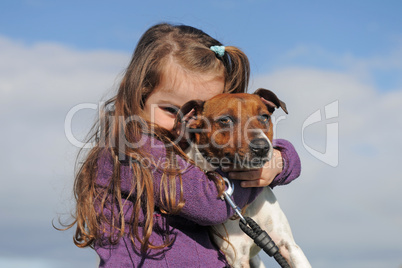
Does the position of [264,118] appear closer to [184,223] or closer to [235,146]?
[235,146]

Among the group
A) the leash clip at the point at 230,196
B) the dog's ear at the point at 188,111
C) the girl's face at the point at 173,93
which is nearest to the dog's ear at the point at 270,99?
the girl's face at the point at 173,93

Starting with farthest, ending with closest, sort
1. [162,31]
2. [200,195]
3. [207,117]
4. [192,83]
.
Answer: [162,31] → [192,83] → [207,117] → [200,195]

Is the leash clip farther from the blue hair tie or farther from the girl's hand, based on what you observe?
the blue hair tie

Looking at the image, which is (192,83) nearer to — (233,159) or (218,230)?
(233,159)

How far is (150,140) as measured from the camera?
4.03 meters

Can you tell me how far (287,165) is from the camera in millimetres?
4168

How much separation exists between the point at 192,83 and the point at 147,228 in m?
1.41

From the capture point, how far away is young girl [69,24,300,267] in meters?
3.77

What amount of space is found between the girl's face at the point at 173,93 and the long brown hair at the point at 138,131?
6cm

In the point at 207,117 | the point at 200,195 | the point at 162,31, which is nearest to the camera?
the point at 200,195

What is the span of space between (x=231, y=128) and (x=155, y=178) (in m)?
0.73

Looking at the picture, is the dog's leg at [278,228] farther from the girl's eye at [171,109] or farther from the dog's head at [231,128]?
the girl's eye at [171,109]

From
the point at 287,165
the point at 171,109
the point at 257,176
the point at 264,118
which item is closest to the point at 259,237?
the point at 257,176

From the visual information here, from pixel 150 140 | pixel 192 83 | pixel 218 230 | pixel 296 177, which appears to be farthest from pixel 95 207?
pixel 296 177
